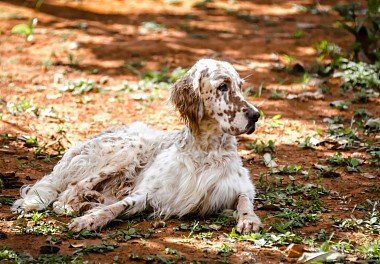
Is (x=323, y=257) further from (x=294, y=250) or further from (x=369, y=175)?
(x=369, y=175)

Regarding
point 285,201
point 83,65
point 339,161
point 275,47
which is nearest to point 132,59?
point 83,65

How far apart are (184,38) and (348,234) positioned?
8.00 metres

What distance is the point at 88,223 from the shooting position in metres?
5.61

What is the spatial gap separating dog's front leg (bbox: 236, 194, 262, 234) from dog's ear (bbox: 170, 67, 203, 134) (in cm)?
73

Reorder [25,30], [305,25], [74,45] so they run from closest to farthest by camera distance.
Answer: [74,45], [25,30], [305,25]

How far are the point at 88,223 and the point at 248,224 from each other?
1.25 meters

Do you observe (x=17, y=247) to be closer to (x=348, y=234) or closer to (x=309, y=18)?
(x=348, y=234)

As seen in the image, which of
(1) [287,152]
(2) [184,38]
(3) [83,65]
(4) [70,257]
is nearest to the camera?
(4) [70,257]

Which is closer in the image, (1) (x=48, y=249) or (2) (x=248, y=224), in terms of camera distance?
(1) (x=48, y=249)

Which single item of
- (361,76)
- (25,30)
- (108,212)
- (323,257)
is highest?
(25,30)

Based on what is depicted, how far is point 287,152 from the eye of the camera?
26.6 feet

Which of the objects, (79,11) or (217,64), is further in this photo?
(79,11)

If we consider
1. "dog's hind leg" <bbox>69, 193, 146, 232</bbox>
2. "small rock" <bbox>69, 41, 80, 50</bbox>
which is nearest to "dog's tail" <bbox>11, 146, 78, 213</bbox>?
"dog's hind leg" <bbox>69, 193, 146, 232</bbox>

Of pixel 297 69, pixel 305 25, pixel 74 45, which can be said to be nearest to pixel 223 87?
pixel 297 69
